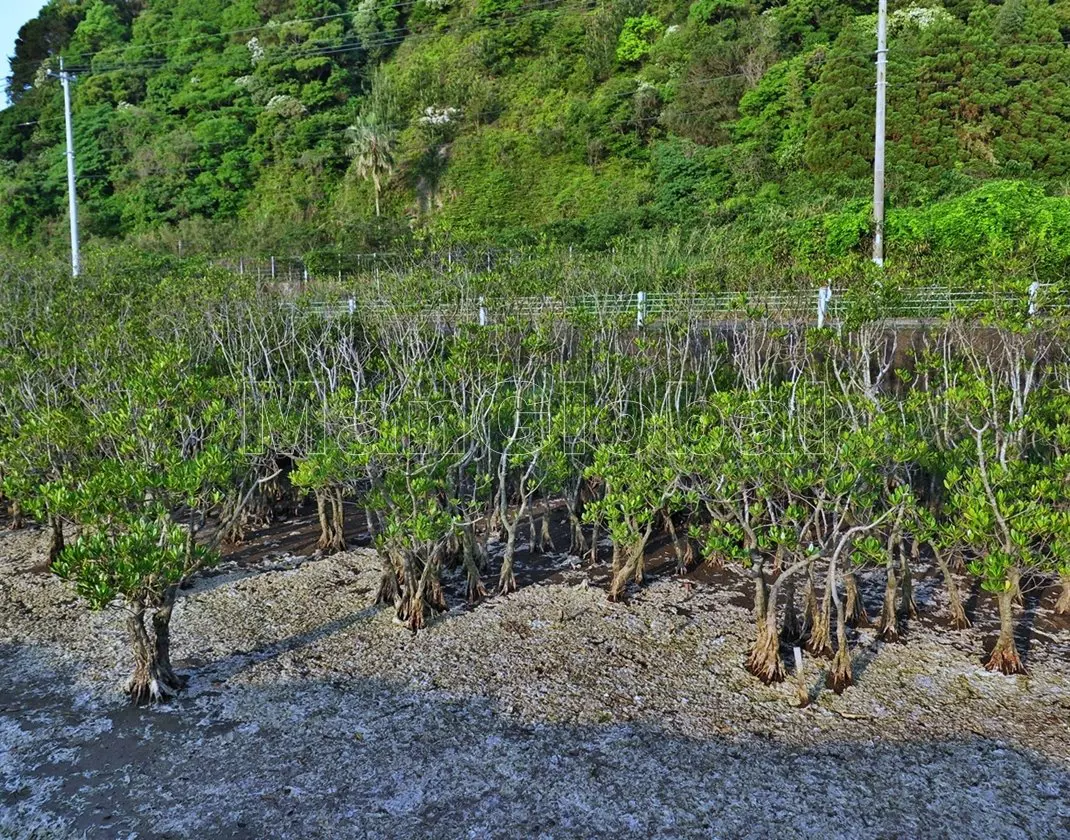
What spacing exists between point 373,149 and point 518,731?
31.8 m

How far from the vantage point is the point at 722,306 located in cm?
1148

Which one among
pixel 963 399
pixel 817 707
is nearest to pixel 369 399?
pixel 817 707

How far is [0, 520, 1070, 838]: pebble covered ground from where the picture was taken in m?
4.03

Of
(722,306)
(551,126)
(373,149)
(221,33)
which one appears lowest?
(722,306)

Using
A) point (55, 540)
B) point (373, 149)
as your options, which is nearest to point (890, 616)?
point (55, 540)

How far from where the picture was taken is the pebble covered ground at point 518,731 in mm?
4027

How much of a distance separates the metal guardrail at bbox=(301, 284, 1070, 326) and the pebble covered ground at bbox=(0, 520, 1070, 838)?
2.92 metres

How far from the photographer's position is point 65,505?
495cm

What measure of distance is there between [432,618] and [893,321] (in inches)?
254

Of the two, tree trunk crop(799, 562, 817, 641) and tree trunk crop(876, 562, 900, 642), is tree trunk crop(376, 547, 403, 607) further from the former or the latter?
tree trunk crop(876, 562, 900, 642)

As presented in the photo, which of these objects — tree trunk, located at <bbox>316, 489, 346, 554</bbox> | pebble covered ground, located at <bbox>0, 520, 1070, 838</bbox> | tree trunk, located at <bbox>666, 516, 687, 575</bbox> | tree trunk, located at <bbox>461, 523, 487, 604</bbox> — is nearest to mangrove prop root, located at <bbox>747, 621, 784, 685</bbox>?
pebble covered ground, located at <bbox>0, 520, 1070, 838</bbox>

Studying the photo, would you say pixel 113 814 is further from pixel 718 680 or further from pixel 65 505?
pixel 718 680

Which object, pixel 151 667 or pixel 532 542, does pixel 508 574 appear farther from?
pixel 151 667

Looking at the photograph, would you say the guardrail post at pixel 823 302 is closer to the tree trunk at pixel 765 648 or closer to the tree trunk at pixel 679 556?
the tree trunk at pixel 679 556
